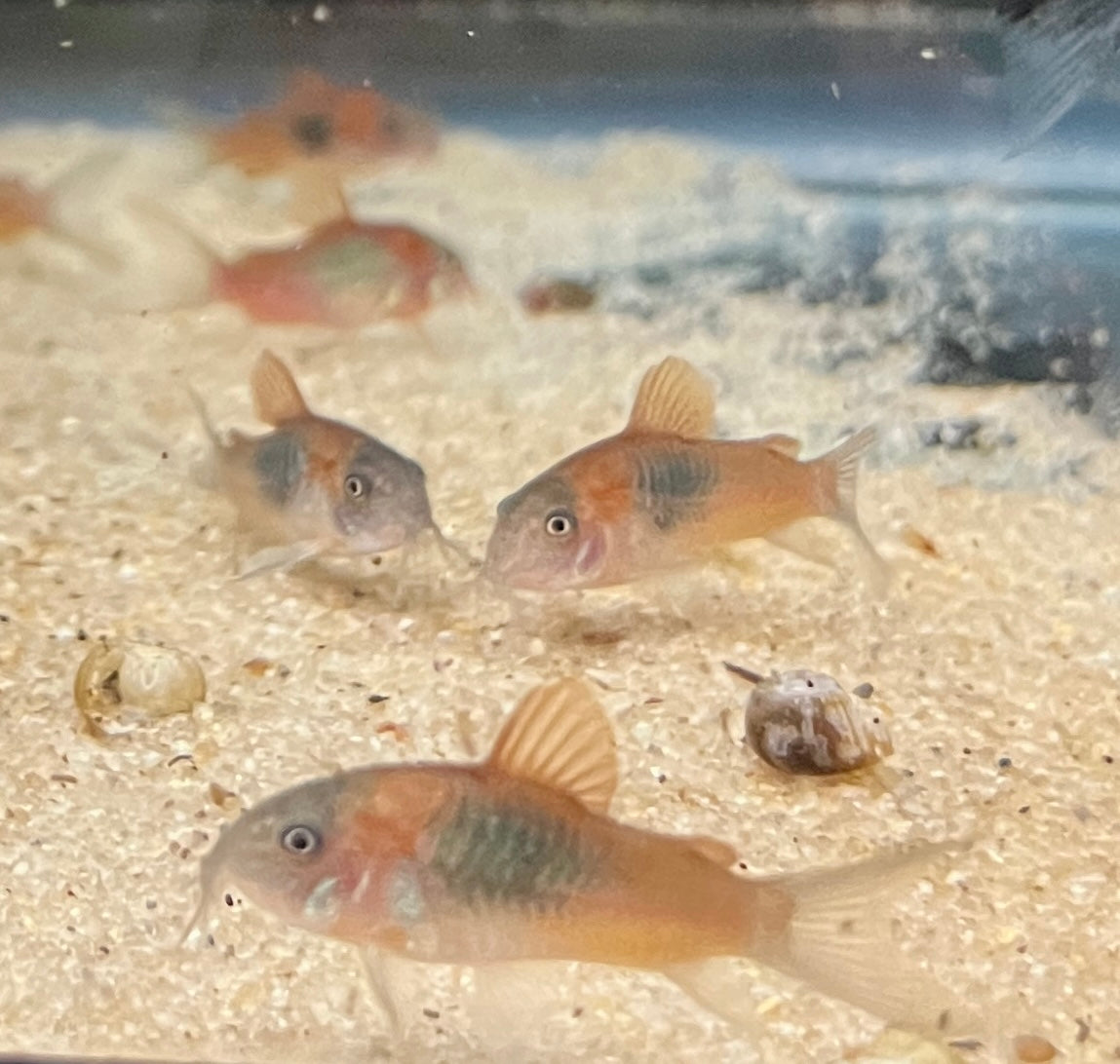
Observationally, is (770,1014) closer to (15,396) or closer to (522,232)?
(15,396)

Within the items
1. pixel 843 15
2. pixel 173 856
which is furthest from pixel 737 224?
pixel 173 856

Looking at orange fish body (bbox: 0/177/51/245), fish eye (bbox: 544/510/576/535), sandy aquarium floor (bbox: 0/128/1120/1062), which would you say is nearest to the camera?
sandy aquarium floor (bbox: 0/128/1120/1062)

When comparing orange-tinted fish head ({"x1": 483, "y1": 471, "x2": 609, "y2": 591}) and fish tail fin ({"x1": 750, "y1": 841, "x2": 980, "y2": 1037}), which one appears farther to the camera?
orange-tinted fish head ({"x1": 483, "y1": 471, "x2": 609, "y2": 591})

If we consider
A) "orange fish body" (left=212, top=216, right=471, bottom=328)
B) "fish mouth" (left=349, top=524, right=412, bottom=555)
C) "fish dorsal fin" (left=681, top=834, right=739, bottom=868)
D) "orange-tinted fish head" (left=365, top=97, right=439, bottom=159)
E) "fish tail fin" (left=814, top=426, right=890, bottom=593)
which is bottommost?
"fish dorsal fin" (left=681, top=834, right=739, bottom=868)

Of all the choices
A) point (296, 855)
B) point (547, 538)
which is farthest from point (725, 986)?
point (547, 538)

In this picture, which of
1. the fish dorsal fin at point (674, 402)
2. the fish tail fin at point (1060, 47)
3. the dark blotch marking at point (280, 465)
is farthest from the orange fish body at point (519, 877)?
the fish tail fin at point (1060, 47)

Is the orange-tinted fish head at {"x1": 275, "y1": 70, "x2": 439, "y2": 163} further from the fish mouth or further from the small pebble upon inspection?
the small pebble

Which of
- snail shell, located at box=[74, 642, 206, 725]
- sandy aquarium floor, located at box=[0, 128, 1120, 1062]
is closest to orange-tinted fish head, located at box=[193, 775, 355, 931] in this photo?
sandy aquarium floor, located at box=[0, 128, 1120, 1062]
